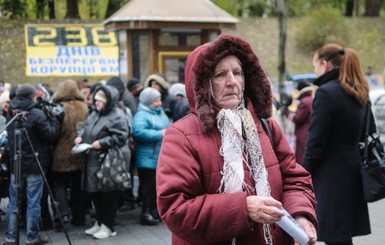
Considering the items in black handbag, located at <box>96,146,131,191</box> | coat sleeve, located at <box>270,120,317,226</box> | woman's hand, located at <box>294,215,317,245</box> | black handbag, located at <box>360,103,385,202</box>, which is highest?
coat sleeve, located at <box>270,120,317,226</box>

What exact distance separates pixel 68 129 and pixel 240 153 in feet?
15.6

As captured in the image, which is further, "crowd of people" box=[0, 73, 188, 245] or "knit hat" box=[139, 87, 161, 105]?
"knit hat" box=[139, 87, 161, 105]

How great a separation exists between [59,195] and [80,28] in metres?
18.9

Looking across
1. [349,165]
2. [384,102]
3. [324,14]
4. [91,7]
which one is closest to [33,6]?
[91,7]

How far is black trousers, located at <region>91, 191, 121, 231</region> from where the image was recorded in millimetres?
6949

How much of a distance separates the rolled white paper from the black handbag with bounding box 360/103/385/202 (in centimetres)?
201

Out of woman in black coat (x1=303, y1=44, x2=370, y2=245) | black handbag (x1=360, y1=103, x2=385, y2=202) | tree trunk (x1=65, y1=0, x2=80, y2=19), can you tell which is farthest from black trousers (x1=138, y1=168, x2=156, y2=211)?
tree trunk (x1=65, y1=0, x2=80, y2=19)

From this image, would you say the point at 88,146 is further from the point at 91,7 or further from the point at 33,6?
the point at 91,7

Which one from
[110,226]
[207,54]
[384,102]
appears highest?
[207,54]

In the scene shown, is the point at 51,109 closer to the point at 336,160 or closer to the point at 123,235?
the point at 123,235

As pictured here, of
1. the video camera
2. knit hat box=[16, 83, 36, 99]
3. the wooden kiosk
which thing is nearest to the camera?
knit hat box=[16, 83, 36, 99]

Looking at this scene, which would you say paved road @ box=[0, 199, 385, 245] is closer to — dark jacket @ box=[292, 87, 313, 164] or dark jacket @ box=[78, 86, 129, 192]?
dark jacket @ box=[78, 86, 129, 192]

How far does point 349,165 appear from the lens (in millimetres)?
4629

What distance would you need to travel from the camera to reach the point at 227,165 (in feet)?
8.60
